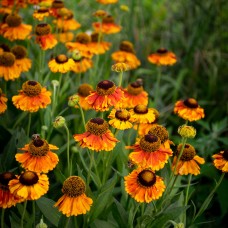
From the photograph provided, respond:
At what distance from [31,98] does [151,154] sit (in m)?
0.55

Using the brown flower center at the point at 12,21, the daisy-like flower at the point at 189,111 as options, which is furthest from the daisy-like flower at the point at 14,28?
the daisy-like flower at the point at 189,111

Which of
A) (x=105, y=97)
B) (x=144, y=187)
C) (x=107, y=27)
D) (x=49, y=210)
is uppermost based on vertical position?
(x=105, y=97)

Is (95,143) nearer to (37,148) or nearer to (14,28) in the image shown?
(37,148)

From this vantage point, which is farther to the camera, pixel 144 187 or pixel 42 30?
pixel 42 30

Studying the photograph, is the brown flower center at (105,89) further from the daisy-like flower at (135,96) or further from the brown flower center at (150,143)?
the daisy-like flower at (135,96)

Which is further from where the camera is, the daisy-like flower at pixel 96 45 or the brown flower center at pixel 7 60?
the daisy-like flower at pixel 96 45

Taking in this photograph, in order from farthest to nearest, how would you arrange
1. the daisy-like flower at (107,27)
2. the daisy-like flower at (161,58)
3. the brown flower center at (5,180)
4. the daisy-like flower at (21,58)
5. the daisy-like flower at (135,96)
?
the daisy-like flower at (107,27) < the daisy-like flower at (161,58) < the daisy-like flower at (21,58) < the daisy-like flower at (135,96) < the brown flower center at (5,180)

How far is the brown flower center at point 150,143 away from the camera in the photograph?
4.93 feet

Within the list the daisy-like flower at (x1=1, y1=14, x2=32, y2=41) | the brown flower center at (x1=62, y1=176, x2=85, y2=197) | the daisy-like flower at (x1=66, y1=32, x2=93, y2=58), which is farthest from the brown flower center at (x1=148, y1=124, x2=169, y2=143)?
the daisy-like flower at (x1=1, y1=14, x2=32, y2=41)

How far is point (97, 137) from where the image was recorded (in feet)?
4.95

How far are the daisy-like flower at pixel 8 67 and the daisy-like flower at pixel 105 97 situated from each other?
53 cm

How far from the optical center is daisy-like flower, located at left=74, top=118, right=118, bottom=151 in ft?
4.84

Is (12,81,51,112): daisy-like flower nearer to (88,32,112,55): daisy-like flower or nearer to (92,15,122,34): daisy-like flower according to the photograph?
(88,32,112,55): daisy-like flower

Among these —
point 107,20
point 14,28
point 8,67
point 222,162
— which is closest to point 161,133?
point 222,162
